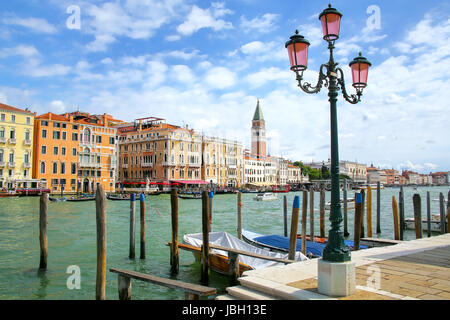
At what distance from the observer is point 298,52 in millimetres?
3809

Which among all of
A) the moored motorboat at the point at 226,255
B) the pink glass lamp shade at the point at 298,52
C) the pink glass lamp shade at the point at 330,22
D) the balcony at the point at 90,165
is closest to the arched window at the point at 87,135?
the balcony at the point at 90,165

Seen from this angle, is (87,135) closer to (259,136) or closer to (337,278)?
(337,278)

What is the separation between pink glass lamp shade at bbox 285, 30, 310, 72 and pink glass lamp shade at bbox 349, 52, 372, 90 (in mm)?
718

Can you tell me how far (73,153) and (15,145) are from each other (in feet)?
18.0

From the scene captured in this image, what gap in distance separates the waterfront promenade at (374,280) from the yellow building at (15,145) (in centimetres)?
3425

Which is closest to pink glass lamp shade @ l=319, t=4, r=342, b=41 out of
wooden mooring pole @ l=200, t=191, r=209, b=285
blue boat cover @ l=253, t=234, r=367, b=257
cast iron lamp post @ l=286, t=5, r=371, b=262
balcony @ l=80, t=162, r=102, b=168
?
cast iron lamp post @ l=286, t=5, r=371, b=262

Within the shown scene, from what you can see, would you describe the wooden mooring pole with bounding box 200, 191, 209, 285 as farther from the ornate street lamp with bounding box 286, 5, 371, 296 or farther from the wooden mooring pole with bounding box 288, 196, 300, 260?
the ornate street lamp with bounding box 286, 5, 371, 296

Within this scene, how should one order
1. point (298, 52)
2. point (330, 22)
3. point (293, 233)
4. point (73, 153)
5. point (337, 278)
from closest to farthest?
point (337, 278)
point (330, 22)
point (298, 52)
point (293, 233)
point (73, 153)

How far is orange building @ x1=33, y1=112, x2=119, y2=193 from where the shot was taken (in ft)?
116

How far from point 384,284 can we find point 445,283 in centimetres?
71

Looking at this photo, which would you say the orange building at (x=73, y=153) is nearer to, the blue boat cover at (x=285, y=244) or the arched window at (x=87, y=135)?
the arched window at (x=87, y=135)

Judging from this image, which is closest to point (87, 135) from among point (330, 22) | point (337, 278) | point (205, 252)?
point (205, 252)

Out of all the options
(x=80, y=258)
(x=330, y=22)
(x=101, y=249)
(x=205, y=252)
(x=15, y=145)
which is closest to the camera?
(x=330, y=22)
